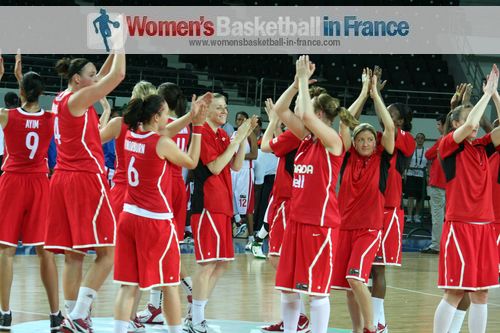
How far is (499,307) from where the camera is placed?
31.0 ft

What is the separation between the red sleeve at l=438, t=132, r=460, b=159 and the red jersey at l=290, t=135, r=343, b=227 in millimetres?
820

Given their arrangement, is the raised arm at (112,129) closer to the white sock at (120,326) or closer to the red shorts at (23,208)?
the red shorts at (23,208)

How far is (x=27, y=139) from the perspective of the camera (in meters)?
7.12

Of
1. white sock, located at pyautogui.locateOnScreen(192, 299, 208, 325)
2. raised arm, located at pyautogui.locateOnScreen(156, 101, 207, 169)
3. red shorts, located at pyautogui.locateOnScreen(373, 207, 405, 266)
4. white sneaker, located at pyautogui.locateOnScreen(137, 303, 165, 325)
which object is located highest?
raised arm, located at pyautogui.locateOnScreen(156, 101, 207, 169)

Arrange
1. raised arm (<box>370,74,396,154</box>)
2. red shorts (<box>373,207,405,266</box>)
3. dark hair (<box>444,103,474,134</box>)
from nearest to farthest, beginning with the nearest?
1. dark hair (<box>444,103,474,134</box>)
2. raised arm (<box>370,74,396,154</box>)
3. red shorts (<box>373,207,405,266</box>)

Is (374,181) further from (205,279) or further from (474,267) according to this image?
(205,279)

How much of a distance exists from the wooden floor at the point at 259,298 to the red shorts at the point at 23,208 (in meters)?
0.80

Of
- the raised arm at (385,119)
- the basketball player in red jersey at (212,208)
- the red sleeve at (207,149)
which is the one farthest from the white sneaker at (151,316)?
the raised arm at (385,119)

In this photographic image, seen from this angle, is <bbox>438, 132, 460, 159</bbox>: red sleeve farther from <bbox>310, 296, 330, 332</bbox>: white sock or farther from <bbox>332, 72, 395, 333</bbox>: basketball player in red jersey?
<bbox>310, 296, 330, 332</bbox>: white sock

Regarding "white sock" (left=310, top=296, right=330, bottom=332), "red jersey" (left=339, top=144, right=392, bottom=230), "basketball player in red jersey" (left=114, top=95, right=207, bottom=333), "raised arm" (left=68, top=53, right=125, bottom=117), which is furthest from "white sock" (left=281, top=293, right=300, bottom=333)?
"raised arm" (left=68, top=53, right=125, bottom=117)

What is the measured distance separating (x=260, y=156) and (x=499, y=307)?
233 inches

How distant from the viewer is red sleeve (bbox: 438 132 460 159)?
6375 millimetres

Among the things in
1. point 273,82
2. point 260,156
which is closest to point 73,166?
point 260,156

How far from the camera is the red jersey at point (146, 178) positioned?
5.84 m
